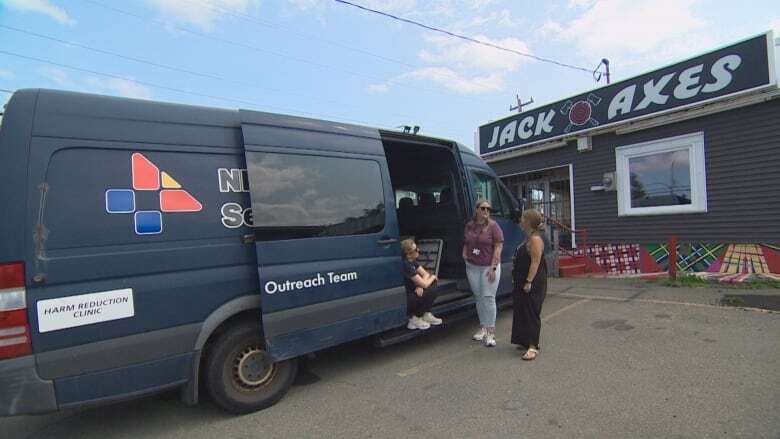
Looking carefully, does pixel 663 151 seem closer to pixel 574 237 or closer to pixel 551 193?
pixel 574 237

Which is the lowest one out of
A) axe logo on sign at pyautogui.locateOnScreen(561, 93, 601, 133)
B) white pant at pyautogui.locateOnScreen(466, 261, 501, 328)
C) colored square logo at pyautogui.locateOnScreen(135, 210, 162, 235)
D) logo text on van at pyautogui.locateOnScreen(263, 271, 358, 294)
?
white pant at pyautogui.locateOnScreen(466, 261, 501, 328)

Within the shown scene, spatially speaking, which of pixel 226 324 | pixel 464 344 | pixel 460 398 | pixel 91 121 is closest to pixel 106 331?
pixel 226 324

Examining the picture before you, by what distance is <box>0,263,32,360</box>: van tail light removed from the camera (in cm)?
247

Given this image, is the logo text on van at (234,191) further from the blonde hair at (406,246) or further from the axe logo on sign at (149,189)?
the blonde hair at (406,246)

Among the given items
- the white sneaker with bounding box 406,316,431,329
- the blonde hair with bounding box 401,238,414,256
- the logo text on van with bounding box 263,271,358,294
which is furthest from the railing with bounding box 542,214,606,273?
the logo text on van with bounding box 263,271,358,294

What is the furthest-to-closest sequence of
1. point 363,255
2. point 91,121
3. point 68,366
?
point 363,255 → point 91,121 → point 68,366

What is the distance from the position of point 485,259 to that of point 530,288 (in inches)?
22.4

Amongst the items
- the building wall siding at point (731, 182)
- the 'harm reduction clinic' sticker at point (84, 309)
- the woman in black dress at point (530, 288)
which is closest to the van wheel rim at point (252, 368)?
the 'harm reduction clinic' sticker at point (84, 309)

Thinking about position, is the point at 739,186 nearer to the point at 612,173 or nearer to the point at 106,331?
the point at 612,173

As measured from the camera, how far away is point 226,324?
3.37 m

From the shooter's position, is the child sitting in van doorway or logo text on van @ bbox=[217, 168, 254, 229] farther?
the child sitting in van doorway

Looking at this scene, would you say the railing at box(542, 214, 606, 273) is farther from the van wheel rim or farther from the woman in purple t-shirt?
the van wheel rim

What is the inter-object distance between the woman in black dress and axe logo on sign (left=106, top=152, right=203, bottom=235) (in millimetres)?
3287

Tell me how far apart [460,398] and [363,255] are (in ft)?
5.01
